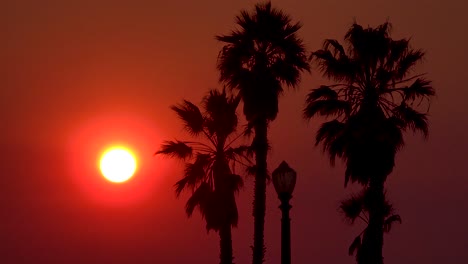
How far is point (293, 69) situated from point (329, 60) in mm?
2895

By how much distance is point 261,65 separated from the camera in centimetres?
4291

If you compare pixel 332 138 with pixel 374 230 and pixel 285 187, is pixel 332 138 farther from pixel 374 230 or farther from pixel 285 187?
pixel 285 187

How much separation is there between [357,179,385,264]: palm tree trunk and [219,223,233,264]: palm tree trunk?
748 centimetres

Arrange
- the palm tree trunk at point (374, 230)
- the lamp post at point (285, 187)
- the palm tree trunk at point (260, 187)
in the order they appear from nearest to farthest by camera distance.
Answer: the lamp post at point (285, 187) < the palm tree trunk at point (374, 230) < the palm tree trunk at point (260, 187)

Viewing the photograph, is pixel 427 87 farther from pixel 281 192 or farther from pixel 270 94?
pixel 281 192

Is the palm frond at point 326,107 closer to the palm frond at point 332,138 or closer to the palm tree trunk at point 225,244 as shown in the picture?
the palm frond at point 332,138

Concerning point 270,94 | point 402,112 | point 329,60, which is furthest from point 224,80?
point 402,112

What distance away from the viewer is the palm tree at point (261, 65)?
42188 mm

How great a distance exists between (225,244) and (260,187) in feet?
13.5

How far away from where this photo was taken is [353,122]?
1548 inches

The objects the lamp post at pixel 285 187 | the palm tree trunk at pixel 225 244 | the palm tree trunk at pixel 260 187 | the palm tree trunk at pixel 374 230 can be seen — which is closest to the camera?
the lamp post at pixel 285 187

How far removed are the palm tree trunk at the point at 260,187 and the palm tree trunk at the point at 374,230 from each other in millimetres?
4450

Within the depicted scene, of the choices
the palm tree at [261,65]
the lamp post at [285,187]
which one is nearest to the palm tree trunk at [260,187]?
the palm tree at [261,65]

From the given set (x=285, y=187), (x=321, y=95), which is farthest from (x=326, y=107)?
(x=285, y=187)
